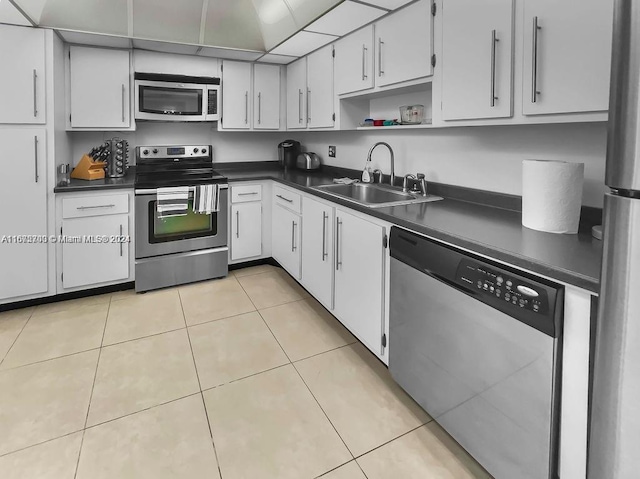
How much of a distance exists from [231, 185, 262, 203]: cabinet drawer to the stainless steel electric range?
0.34 ft

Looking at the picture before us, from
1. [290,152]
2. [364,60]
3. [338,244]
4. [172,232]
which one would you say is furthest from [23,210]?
[364,60]

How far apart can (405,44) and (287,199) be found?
5.18 feet

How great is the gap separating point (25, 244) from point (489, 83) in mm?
3172

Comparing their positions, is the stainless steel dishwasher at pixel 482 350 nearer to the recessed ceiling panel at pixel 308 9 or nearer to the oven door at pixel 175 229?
the recessed ceiling panel at pixel 308 9

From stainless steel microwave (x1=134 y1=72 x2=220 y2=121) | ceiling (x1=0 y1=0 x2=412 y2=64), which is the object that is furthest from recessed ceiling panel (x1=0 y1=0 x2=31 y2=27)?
stainless steel microwave (x1=134 y1=72 x2=220 y2=121)

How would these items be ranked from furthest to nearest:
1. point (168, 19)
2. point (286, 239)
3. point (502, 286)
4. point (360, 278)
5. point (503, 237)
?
point (286, 239) → point (168, 19) → point (360, 278) → point (503, 237) → point (502, 286)

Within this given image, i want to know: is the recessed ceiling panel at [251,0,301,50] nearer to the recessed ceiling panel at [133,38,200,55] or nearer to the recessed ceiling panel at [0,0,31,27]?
the recessed ceiling panel at [133,38,200,55]

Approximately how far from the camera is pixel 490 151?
83.0 inches

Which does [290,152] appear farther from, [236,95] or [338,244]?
[338,244]

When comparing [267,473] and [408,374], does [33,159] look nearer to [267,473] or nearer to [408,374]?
[267,473]

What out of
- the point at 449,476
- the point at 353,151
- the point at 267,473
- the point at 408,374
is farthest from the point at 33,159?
the point at 449,476

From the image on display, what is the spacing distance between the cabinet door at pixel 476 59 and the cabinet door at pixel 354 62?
2.31 ft

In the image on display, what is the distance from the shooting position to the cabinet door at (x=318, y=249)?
262cm

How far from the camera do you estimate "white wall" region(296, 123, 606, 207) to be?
1.65 m
